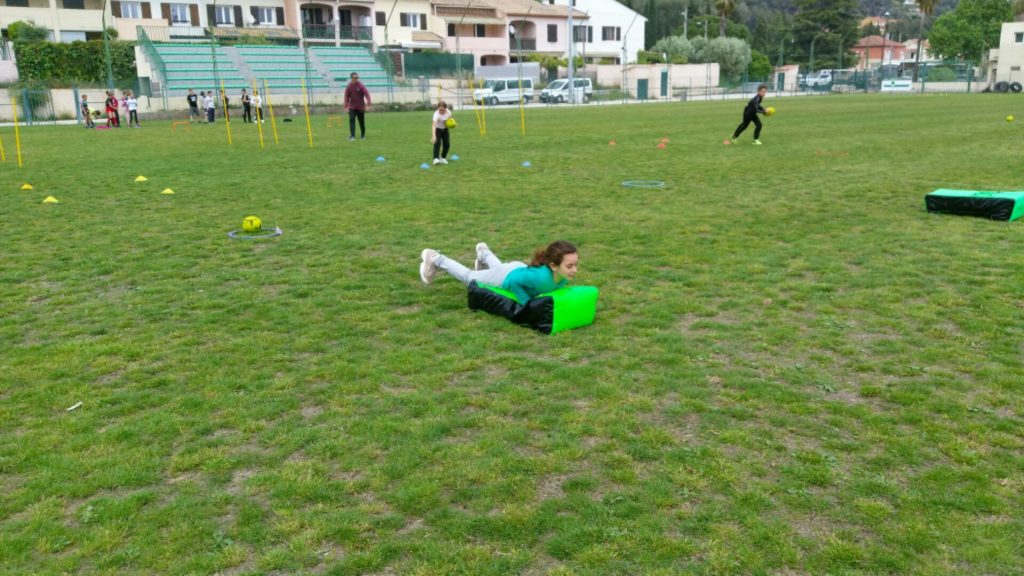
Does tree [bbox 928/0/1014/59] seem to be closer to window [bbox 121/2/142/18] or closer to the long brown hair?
window [bbox 121/2/142/18]

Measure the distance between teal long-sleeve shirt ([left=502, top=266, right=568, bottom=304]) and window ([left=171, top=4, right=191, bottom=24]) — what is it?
63237 mm

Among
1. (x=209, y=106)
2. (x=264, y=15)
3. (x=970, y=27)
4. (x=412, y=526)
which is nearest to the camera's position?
(x=412, y=526)

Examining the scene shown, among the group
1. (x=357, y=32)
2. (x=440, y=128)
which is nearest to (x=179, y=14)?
(x=357, y=32)

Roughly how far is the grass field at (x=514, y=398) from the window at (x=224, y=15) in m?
56.9

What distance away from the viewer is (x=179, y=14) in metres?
61.4

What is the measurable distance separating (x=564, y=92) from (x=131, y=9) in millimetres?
33065

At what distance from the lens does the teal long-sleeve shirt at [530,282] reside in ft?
22.4

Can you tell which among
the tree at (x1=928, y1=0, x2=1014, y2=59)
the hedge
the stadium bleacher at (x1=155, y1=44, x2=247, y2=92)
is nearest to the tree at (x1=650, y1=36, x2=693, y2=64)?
the tree at (x1=928, y1=0, x2=1014, y2=59)

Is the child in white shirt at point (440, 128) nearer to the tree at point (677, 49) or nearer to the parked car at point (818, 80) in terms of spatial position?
the parked car at point (818, 80)

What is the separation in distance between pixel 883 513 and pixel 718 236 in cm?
658

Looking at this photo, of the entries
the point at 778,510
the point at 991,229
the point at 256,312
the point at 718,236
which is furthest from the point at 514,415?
the point at 991,229

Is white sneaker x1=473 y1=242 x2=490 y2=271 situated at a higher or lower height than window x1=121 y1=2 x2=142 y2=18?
lower

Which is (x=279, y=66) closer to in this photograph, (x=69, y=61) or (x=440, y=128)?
(x=69, y=61)

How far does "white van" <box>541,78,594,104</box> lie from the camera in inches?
2245
